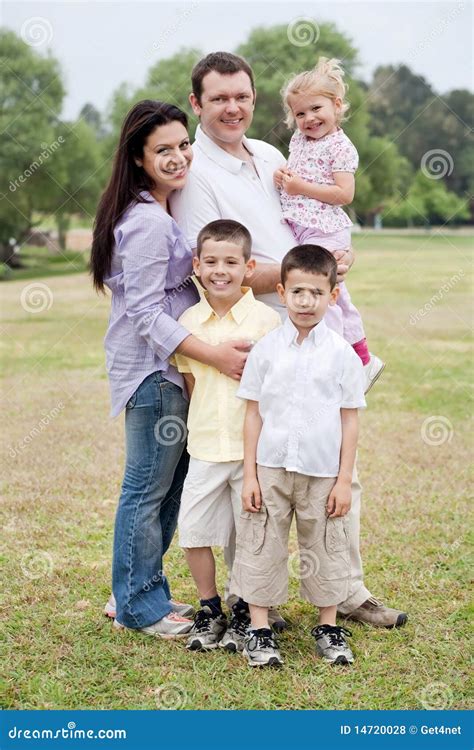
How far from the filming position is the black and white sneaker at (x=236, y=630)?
3.55 m

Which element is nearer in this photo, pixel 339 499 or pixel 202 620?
pixel 339 499

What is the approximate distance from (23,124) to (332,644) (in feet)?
92.5

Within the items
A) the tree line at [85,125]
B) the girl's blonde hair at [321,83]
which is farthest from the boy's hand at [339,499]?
the tree line at [85,125]

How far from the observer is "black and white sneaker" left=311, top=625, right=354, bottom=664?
347cm

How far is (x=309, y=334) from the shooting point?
11.0 feet

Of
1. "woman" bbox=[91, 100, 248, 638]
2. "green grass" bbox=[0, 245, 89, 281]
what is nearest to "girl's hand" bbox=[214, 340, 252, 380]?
"woman" bbox=[91, 100, 248, 638]

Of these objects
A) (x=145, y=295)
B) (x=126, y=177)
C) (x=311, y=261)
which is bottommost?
(x=145, y=295)

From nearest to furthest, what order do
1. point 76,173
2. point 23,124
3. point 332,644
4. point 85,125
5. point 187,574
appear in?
point 332,644 → point 187,574 → point 23,124 → point 76,173 → point 85,125

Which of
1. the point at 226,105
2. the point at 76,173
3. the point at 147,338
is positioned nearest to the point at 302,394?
the point at 147,338

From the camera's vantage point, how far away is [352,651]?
3592 mm

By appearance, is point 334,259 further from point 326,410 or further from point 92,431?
point 92,431

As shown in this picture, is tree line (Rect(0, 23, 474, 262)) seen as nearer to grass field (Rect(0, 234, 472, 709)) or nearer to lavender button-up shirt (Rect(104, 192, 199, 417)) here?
grass field (Rect(0, 234, 472, 709))

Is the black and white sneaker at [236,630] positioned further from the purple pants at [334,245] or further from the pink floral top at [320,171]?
the pink floral top at [320,171]

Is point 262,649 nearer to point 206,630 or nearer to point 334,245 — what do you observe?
point 206,630
